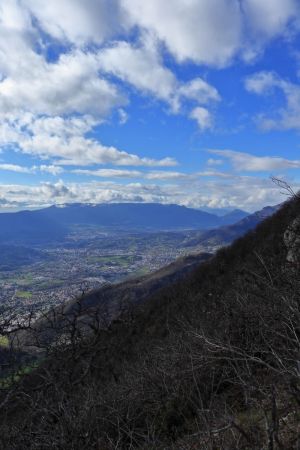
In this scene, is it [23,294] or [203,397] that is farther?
[23,294]

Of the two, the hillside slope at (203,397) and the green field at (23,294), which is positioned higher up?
the hillside slope at (203,397)

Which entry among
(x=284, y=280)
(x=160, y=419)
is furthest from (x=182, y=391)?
(x=284, y=280)

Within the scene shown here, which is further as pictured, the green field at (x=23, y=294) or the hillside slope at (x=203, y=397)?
the green field at (x=23, y=294)

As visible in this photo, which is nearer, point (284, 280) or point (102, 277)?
point (284, 280)

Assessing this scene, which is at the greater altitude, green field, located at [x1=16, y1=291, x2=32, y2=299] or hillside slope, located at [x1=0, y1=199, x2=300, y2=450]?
hillside slope, located at [x1=0, y1=199, x2=300, y2=450]

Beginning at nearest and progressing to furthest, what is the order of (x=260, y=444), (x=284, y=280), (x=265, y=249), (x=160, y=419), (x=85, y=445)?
1. (x=260, y=444)
2. (x=85, y=445)
3. (x=160, y=419)
4. (x=284, y=280)
5. (x=265, y=249)

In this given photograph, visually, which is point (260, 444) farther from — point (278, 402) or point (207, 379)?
point (207, 379)

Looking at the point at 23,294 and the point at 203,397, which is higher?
the point at 203,397

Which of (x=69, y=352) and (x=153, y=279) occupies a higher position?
(x=69, y=352)

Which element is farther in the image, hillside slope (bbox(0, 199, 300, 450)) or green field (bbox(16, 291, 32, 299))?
green field (bbox(16, 291, 32, 299))

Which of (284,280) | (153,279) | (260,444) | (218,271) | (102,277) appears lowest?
(102,277)

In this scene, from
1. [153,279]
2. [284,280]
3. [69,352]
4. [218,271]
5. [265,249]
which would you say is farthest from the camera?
[153,279]
